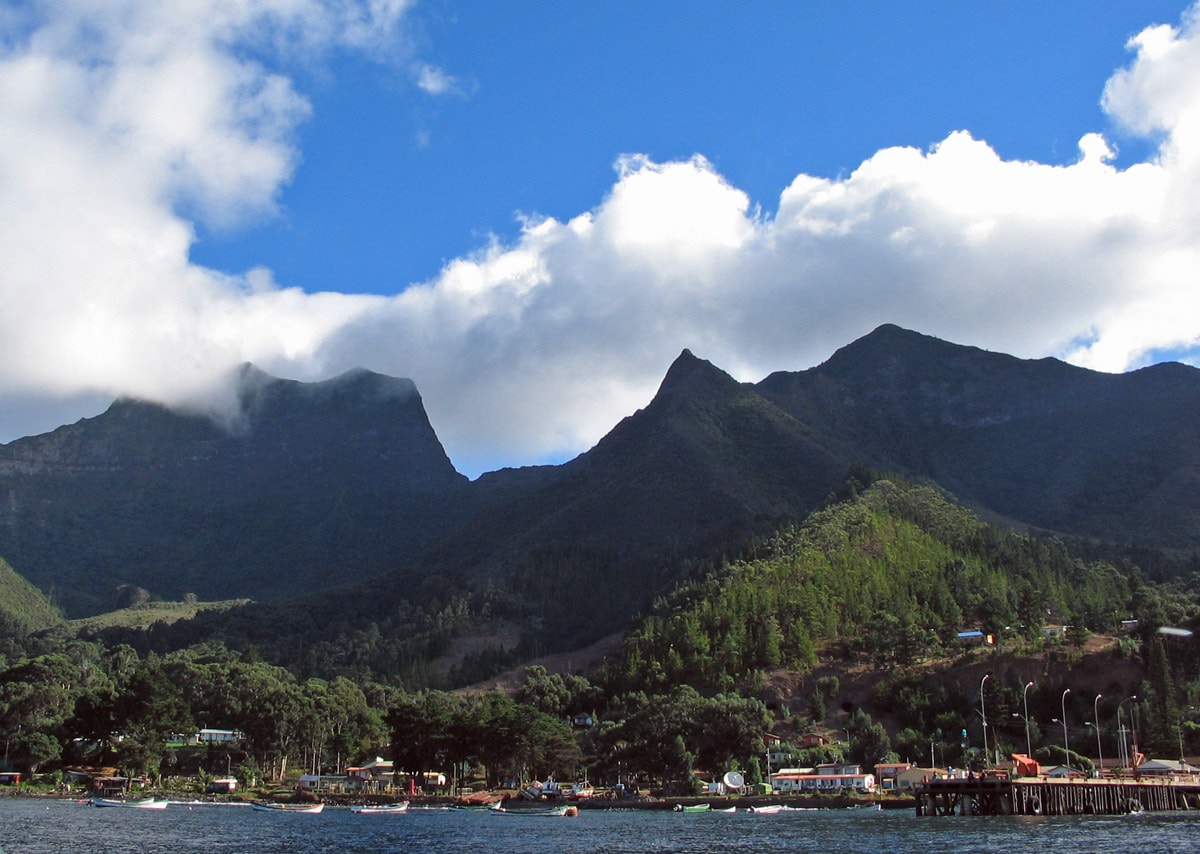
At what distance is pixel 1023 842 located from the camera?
9031 centimetres

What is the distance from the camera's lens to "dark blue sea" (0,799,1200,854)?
287 feet

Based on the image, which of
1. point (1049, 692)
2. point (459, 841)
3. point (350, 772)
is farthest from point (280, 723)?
point (1049, 692)

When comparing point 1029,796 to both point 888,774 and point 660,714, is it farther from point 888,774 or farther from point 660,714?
point 660,714

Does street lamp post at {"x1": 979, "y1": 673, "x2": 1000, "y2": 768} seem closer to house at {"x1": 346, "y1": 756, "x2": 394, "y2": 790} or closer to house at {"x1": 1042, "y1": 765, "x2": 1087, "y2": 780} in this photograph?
house at {"x1": 1042, "y1": 765, "x2": 1087, "y2": 780}

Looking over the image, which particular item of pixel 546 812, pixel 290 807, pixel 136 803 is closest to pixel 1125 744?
pixel 546 812

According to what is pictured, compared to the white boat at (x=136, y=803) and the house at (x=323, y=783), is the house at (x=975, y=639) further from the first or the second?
the white boat at (x=136, y=803)

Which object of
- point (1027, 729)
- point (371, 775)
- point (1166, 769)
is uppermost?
point (1027, 729)

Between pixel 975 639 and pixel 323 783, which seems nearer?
pixel 323 783

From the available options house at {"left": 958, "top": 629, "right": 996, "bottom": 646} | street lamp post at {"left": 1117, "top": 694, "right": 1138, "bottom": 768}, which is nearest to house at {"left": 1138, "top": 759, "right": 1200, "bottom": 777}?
street lamp post at {"left": 1117, "top": 694, "right": 1138, "bottom": 768}

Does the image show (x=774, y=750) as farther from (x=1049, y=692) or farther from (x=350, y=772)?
(x=350, y=772)

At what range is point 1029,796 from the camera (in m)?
124

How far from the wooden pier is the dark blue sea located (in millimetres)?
3477

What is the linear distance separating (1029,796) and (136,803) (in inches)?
3937

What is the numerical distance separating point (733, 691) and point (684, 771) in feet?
Answer: 95.1
